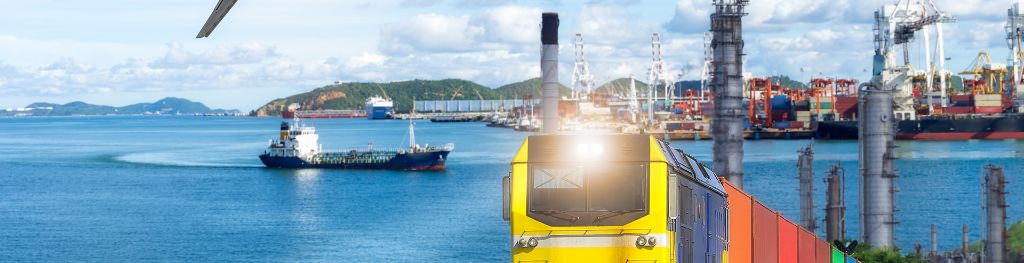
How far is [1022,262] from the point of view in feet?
140

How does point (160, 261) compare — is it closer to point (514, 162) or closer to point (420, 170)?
point (514, 162)

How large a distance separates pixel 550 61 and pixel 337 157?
266ft

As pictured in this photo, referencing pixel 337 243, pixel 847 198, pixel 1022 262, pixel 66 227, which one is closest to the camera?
pixel 1022 262

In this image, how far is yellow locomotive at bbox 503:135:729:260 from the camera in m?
12.8

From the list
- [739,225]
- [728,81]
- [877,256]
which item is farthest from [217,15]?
[728,81]

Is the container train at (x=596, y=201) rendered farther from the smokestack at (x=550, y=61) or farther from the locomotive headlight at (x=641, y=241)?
the smokestack at (x=550, y=61)

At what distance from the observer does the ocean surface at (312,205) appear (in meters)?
57.0

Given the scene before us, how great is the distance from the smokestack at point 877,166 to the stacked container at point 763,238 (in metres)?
15.9

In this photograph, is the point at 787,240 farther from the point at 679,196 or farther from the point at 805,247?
the point at 679,196

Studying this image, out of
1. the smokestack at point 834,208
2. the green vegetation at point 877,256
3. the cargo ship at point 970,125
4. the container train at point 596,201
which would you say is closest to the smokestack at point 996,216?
the green vegetation at point 877,256

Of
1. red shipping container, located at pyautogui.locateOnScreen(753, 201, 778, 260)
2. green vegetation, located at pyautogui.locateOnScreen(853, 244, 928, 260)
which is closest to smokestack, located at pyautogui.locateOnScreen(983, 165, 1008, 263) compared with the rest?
green vegetation, located at pyautogui.locateOnScreen(853, 244, 928, 260)

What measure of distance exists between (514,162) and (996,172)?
30454 millimetres

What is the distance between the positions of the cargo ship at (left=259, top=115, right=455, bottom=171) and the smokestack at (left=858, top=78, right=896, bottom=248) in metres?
66.9

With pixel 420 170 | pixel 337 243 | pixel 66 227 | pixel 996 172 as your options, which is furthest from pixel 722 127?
pixel 420 170
